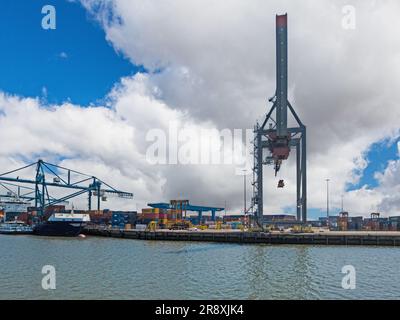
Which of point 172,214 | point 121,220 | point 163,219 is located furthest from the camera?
point 172,214

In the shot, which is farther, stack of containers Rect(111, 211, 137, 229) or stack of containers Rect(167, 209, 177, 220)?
stack of containers Rect(167, 209, 177, 220)

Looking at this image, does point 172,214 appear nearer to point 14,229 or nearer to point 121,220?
point 121,220

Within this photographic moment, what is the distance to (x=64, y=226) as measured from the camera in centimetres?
8994

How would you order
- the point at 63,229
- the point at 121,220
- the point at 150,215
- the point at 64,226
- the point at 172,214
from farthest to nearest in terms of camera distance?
the point at 172,214, the point at 150,215, the point at 121,220, the point at 63,229, the point at 64,226

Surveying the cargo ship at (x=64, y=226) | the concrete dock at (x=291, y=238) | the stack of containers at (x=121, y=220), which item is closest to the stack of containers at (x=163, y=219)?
the stack of containers at (x=121, y=220)

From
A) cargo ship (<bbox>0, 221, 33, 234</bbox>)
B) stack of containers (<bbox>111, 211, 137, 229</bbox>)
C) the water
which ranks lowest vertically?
cargo ship (<bbox>0, 221, 33, 234</bbox>)

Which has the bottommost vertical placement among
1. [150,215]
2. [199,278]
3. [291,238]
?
[150,215]

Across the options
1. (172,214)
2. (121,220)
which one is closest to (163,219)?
(172,214)

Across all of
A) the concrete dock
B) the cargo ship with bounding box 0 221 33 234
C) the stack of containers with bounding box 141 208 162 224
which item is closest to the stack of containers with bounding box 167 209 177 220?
the stack of containers with bounding box 141 208 162 224

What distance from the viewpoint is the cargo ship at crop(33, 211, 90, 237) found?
3524 inches

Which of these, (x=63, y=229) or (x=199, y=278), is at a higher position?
(x=199, y=278)

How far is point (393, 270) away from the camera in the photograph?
107ft

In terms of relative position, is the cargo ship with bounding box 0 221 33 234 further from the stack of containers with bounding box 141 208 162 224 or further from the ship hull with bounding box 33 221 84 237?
the stack of containers with bounding box 141 208 162 224

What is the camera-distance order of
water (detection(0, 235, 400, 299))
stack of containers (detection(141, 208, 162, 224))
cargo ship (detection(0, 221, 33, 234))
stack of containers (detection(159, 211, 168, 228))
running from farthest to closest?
stack of containers (detection(141, 208, 162, 224)) < stack of containers (detection(159, 211, 168, 228)) < cargo ship (detection(0, 221, 33, 234)) < water (detection(0, 235, 400, 299))
